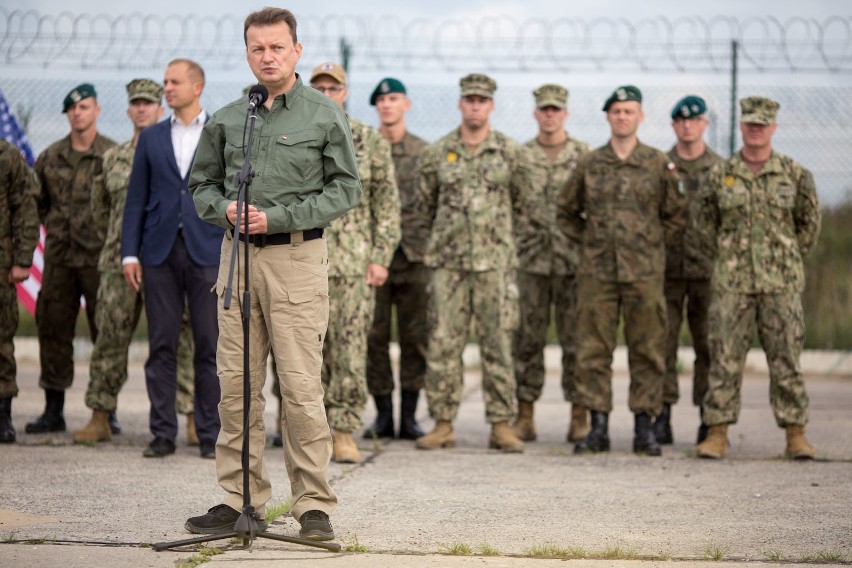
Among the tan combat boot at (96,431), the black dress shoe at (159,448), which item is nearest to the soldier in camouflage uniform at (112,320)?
the tan combat boot at (96,431)

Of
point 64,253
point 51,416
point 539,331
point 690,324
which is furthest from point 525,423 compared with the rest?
point 64,253

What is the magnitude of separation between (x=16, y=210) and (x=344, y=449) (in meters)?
2.67

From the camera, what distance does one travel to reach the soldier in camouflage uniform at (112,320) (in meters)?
7.92

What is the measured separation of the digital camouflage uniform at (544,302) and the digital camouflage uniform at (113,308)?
2.44 meters

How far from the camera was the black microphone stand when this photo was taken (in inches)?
188

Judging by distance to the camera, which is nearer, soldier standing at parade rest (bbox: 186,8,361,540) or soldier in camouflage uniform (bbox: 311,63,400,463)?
soldier standing at parade rest (bbox: 186,8,361,540)

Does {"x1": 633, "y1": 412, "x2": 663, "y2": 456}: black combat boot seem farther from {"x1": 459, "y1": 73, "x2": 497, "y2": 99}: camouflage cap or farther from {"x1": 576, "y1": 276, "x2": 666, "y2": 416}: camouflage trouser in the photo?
{"x1": 459, "y1": 73, "x2": 497, "y2": 99}: camouflage cap

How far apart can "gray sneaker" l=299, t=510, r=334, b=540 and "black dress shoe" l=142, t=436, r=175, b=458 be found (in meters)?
2.51

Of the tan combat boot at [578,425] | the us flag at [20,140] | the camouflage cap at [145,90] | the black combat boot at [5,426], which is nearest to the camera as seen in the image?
the black combat boot at [5,426]

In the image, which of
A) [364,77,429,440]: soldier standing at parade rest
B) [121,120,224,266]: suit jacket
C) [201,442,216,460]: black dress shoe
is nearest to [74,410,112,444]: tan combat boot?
[201,442,216,460]: black dress shoe

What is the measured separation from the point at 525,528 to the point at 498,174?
3.34 meters

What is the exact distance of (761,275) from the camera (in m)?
7.80

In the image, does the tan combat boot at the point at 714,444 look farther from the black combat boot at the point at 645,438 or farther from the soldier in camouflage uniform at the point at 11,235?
the soldier in camouflage uniform at the point at 11,235

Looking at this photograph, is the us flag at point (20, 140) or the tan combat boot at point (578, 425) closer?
the tan combat boot at point (578, 425)
